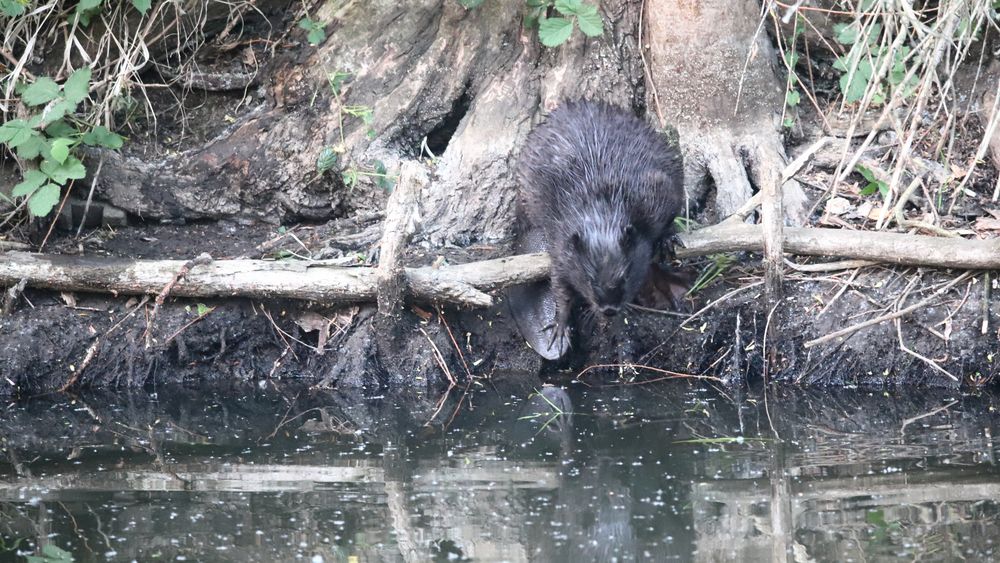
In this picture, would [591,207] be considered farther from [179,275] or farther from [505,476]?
[179,275]

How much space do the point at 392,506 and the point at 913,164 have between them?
3.50 metres

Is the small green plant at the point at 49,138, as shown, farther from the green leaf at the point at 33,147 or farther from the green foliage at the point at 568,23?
the green foliage at the point at 568,23

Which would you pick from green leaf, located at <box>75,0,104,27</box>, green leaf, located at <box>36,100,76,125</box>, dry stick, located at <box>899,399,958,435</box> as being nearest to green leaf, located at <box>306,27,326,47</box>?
green leaf, located at <box>75,0,104,27</box>

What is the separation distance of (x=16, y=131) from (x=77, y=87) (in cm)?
36

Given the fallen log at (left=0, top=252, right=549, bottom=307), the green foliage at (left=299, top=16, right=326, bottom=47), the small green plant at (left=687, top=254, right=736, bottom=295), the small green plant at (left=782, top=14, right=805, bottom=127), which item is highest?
the green foliage at (left=299, top=16, right=326, bottom=47)

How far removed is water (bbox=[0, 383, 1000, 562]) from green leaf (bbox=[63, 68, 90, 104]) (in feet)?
4.64

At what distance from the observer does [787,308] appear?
5438 mm

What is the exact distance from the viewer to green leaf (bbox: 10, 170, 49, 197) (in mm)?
5441

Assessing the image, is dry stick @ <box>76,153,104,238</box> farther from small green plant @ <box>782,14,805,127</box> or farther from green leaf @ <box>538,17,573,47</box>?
small green plant @ <box>782,14,805,127</box>

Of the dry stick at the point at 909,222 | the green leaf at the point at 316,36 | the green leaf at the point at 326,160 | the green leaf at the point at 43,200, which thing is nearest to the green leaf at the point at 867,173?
the dry stick at the point at 909,222

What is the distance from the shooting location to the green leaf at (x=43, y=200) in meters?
5.38

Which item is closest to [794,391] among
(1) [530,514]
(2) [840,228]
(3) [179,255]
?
(2) [840,228]

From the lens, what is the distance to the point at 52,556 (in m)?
3.46

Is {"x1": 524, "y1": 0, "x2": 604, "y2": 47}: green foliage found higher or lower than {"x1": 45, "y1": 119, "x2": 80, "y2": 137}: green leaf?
higher
